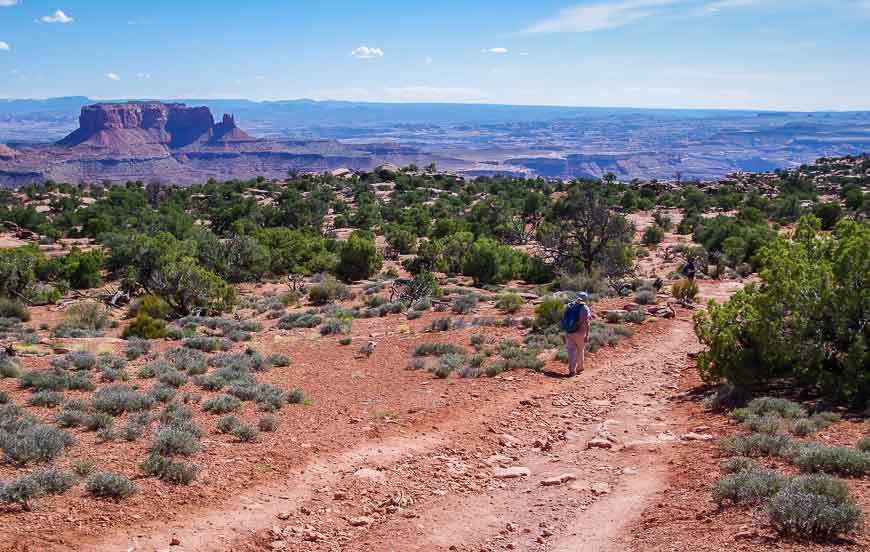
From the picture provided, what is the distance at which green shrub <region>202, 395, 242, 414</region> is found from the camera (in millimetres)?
9539

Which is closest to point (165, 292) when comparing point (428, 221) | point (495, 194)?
point (428, 221)

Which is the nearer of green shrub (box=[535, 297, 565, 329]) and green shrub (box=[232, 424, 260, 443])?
green shrub (box=[232, 424, 260, 443])

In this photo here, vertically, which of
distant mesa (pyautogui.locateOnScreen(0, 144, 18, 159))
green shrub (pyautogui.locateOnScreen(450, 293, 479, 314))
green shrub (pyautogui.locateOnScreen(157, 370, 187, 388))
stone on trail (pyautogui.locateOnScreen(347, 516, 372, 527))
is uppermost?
distant mesa (pyautogui.locateOnScreen(0, 144, 18, 159))

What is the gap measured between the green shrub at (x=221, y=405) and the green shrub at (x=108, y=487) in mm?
3120

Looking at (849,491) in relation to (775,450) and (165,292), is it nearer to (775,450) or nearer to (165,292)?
(775,450)

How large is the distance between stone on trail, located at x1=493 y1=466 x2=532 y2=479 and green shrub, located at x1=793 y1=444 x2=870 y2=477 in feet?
9.39

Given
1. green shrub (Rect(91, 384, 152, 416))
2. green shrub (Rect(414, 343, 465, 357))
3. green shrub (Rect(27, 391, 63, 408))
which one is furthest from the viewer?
green shrub (Rect(414, 343, 465, 357))

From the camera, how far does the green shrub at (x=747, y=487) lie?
593 cm

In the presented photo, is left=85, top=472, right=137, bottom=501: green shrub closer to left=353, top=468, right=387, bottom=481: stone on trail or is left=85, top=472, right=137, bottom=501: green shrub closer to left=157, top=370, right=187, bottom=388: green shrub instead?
left=353, top=468, right=387, bottom=481: stone on trail

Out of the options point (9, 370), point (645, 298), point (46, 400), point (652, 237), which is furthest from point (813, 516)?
point (652, 237)

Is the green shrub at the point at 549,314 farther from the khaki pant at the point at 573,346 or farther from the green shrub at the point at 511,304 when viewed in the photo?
the khaki pant at the point at 573,346

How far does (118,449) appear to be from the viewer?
761 centimetres

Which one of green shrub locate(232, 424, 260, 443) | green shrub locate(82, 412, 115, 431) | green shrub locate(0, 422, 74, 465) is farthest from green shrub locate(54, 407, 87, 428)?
green shrub locate(232, 424, 260, 443)

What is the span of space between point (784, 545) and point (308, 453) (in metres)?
5.21
